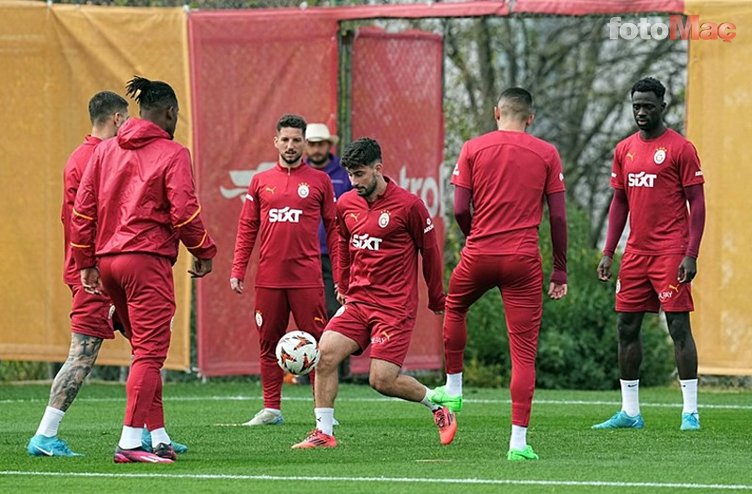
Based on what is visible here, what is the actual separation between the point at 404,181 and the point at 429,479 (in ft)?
27.2

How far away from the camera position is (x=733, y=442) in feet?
34.3

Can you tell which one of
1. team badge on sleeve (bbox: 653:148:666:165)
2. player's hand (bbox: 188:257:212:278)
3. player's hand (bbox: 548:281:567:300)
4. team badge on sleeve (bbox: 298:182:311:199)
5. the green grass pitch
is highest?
team badge on sleeve (bbox: 653:148:666:165)

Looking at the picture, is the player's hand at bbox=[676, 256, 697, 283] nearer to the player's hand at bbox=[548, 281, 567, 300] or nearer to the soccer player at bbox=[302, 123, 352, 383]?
the player's hand at bbox=[548, 281, 567, 300]

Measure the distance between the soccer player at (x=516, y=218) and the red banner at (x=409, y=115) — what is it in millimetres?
6895

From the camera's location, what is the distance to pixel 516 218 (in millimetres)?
9297

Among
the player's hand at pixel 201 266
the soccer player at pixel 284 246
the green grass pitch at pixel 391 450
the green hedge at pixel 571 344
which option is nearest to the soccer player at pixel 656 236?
the green grass pitch at pixel 391 450

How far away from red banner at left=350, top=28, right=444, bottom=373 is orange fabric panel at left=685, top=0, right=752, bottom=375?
2.90m

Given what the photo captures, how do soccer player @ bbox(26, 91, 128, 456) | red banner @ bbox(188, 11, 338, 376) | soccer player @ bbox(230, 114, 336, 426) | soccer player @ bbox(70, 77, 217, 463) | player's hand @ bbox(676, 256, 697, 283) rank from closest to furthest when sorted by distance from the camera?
soccer player @ bbox(70, 77, 217, 463), soccer player @ bbox(26, 91, 128, 456), player's hand @ bbox(676, 256, 697, 283), soccer player @ bbox(230, 114, 336, 426), red banner @ bbox(188, 11, 338, 376)

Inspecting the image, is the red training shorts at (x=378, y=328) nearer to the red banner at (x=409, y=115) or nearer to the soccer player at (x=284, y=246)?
the soccer player at (x=284, y=246)

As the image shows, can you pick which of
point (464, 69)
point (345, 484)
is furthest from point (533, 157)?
point (464, 69)

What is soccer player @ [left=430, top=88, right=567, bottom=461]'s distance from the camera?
9.26 m

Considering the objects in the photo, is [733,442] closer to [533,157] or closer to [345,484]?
[533,157]

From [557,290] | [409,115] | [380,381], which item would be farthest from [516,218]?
[409,115]

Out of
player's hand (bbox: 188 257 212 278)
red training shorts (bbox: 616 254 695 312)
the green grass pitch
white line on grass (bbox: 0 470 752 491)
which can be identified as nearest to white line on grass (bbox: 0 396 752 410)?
the green grass pitch
